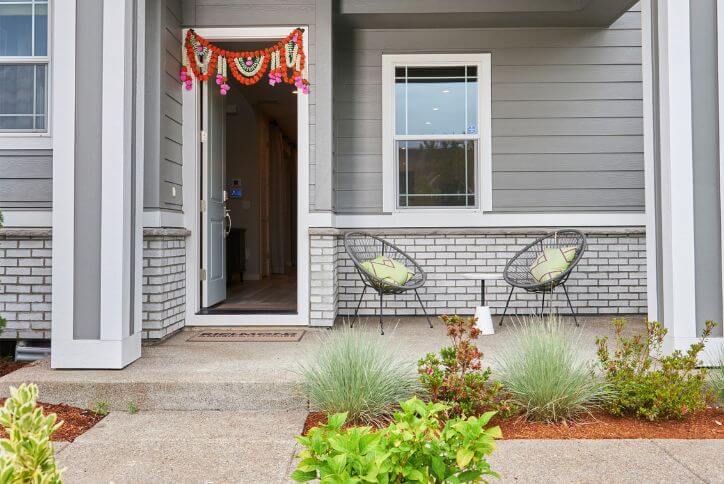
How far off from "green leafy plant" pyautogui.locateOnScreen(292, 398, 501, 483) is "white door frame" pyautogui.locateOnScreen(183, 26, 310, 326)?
124 inches

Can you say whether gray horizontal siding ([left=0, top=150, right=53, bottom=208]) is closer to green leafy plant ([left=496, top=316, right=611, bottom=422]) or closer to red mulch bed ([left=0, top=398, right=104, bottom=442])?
red mulch bed ([left=0, top=398, right=104, bottom=442])

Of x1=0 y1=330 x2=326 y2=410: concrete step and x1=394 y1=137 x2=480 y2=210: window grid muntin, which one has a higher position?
x1=394 y1=137 x2=480 y2=210: window grid muntin


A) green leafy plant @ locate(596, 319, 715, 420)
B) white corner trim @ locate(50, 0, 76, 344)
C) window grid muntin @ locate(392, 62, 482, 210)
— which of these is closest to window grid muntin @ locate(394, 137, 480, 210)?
window grid muntin @ locate(392, 62, 482, 210)

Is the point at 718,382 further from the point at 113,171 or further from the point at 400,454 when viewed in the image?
the point at 113,171

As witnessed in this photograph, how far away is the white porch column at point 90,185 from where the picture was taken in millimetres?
3293

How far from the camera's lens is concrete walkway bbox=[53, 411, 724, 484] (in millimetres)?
2209

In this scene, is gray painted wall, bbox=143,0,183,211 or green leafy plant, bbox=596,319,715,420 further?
gray painted wall, bbox=143,0,183,211

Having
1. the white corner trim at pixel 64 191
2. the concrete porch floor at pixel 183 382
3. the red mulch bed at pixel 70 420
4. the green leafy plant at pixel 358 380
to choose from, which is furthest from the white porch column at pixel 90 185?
the green leafy plant at pixel 358 380

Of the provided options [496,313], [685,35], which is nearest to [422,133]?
[496,313]

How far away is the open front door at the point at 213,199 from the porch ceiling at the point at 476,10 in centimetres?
135

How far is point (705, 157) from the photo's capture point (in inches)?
133

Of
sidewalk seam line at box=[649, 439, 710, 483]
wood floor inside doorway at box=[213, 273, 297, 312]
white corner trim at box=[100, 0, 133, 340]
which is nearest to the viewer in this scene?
sidewalk seam line at box=[649, 439, 710, 483]

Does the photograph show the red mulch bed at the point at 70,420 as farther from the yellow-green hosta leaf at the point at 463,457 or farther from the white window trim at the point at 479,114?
the white window trim at the point at 479,114

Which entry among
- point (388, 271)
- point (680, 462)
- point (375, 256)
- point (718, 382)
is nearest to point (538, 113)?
point (375, 256)
